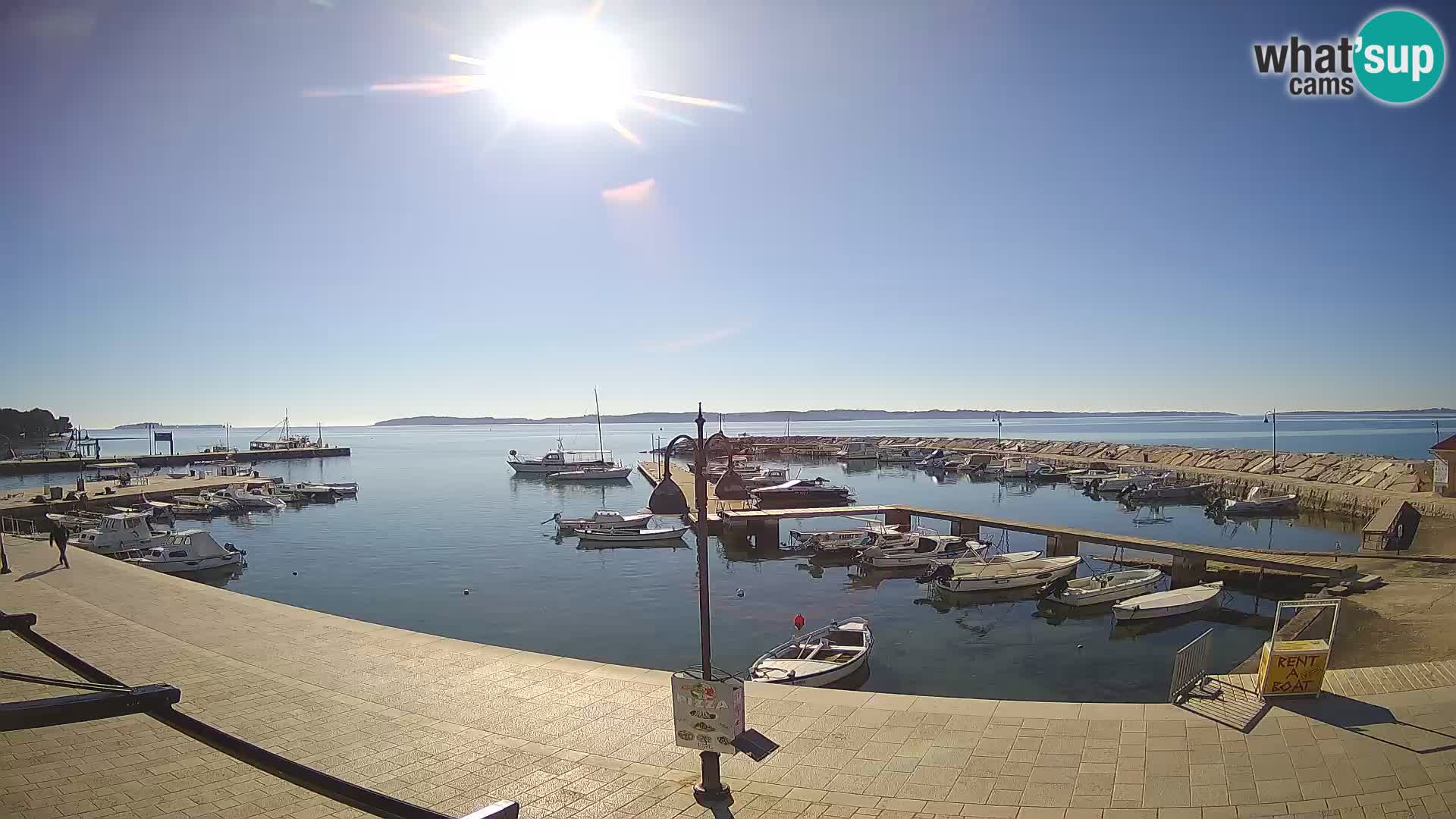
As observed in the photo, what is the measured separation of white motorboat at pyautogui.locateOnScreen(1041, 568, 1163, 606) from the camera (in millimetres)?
24594

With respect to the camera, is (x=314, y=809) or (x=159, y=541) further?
(x=159, y=541)

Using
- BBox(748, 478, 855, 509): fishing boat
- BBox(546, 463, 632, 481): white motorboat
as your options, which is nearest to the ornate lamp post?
BBox(748, 478, 855, 509): fishing boat

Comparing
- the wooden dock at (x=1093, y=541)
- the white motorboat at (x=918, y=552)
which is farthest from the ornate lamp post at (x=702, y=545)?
the wooden dock at (x=1093, y=541)

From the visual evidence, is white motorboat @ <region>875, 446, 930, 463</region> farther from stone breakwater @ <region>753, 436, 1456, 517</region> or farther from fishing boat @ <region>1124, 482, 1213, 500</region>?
fishing boat @ <region>1124, 482, 1213, 500</region>

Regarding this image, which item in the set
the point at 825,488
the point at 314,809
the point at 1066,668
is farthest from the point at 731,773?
the point at 825,488

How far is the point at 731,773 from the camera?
327 inches

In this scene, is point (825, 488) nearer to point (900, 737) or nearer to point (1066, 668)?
point (1066, 668)

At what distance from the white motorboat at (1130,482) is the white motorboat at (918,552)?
3247 centimetres

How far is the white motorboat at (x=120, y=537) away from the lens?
116ft

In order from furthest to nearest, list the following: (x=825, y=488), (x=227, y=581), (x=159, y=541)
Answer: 1. (x=825, y=488)
2. (x=159, y=541)
3. (x=227, y=581)

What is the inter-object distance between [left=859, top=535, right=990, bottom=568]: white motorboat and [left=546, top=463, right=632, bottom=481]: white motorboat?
4997cm

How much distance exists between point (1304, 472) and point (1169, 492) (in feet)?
48.0

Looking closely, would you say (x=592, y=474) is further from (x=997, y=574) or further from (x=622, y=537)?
(x=997, y=574)

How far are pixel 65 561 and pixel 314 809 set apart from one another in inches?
898
